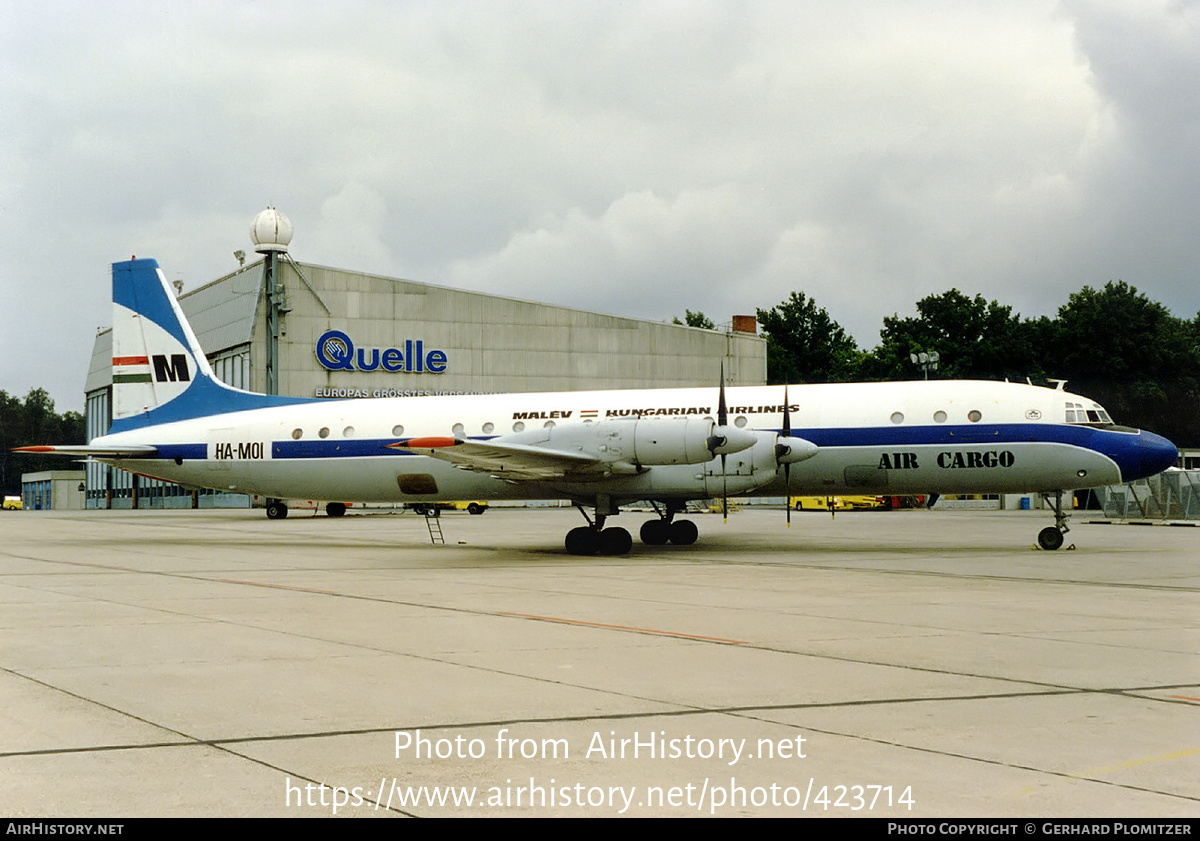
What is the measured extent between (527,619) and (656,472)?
12086 millimetres

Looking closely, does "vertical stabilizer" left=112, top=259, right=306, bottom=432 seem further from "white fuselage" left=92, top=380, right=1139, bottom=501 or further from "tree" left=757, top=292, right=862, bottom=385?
"tree" left=757, top=292, right=862, bottom=385

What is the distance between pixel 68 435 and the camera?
504 feet

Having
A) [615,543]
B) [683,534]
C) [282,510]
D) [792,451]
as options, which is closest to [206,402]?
[615,543]

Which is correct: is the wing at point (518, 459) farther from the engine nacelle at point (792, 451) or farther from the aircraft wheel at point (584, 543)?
the engine nacelle at point (792, 451)

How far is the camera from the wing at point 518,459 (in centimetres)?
2336

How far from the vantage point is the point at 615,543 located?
81.6 ft

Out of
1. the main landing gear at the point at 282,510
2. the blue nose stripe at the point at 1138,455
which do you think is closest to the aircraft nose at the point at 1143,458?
the blue nose stripe at the point at 1138,455

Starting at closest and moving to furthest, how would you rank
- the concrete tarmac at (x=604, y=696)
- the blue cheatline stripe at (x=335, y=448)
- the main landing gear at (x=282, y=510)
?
the concrete tarmac at (x=604, y=696)
the blue cheatline stripe at (x=335, y=448)
the main landing gear at (x=282, y=510)

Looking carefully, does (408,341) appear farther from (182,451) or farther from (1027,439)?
(1027,439)

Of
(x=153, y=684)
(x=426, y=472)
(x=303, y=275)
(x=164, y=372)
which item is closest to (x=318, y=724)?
(x=153, y=684)

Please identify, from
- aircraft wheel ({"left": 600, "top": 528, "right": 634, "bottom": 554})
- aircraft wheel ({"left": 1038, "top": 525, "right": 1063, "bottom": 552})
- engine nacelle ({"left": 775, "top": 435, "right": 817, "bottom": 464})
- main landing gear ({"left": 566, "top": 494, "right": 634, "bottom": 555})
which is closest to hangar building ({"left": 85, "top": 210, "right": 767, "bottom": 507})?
main landing gear ({"left": 566, "top": 494, "right": 634, "bottom": 555})

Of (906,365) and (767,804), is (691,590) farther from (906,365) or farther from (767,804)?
(906,365)

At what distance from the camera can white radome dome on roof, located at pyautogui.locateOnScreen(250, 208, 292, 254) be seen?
60.4 metres

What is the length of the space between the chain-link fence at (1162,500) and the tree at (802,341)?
2325 inches
